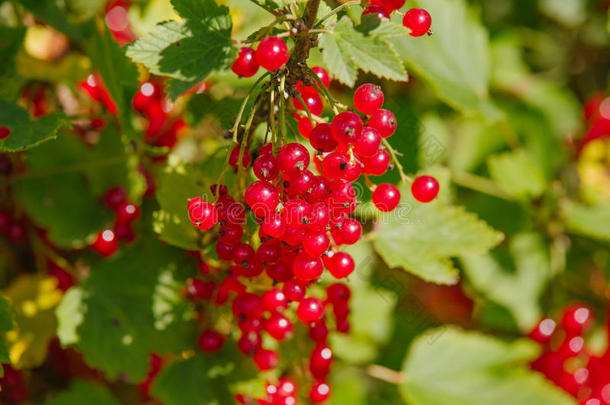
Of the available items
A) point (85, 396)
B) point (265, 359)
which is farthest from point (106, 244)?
point (265, 359)

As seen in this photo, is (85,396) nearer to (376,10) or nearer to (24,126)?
(24,126)

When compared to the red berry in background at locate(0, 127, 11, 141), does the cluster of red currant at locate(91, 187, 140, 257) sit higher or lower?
lower

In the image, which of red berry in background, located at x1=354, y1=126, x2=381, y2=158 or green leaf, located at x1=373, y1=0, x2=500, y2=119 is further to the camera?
green leaf, located at x1=373, y1=0, x2=500, y2=119

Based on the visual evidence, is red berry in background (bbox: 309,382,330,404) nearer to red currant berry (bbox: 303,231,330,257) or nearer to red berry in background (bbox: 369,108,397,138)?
red currant berry (bbox: 303,231,330,257)

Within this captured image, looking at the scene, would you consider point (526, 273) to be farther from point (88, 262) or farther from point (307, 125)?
point (88, 262)

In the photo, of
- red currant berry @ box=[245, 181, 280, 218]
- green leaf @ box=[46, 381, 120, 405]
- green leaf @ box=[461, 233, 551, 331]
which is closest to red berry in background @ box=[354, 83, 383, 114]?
red currant berry @ box=[245, 181, 280, 218]

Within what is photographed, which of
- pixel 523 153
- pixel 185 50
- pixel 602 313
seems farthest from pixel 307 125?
pixel 602 313
